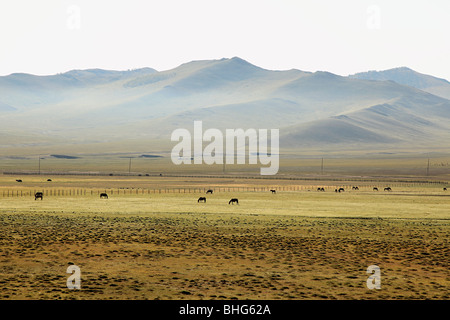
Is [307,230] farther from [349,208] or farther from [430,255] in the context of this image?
[349,208]

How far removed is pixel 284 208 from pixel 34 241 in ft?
97.5

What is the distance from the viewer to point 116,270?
23828mm

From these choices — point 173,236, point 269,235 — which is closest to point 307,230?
point 269,235

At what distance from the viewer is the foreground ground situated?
68.8 feet

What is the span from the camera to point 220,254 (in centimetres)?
2761

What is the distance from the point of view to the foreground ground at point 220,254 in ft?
68.8

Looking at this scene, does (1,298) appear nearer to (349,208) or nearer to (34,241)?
(34,241)

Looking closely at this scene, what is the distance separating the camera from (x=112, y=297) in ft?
64.5

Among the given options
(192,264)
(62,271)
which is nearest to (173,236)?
(192,264)
